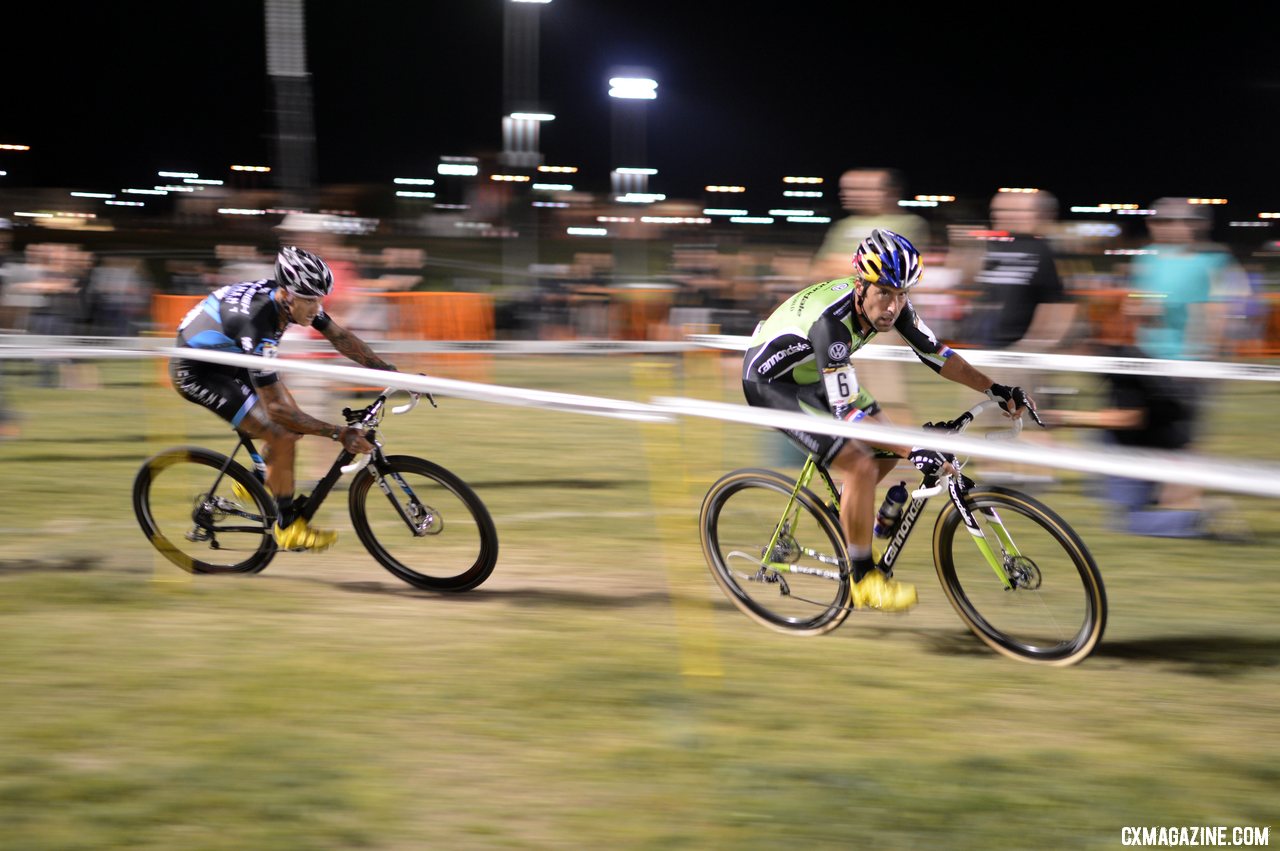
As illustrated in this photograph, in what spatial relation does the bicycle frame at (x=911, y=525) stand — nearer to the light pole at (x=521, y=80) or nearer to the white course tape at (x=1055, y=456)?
the white course tape at (x=1055, y=456)

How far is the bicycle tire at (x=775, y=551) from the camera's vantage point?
5.42 m

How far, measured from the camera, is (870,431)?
13.6 ft

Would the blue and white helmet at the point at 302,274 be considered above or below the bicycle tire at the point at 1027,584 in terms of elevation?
above

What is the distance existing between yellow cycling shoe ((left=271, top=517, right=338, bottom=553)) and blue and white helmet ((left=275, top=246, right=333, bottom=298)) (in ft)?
3.92

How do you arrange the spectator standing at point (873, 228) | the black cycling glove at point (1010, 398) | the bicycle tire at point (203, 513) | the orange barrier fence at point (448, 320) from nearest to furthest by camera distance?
the black cycling glove at point (1010, 398)
the bicycle tire at point (203, 513)
the spectator standing at point (873, 228)
the orange barrier fence at point (448, 320)

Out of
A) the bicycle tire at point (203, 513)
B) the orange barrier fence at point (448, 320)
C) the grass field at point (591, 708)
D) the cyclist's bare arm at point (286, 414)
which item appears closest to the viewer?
the grass field at point (591, 708)

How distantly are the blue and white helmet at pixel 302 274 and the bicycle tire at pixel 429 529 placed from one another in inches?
38.7

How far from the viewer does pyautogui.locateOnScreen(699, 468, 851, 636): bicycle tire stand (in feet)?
17.8

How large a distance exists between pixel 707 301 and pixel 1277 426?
10517 millimetres

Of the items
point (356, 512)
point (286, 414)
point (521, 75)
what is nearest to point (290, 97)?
point (286, 414)

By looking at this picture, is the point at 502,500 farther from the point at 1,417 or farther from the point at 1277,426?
the point at 1277,426

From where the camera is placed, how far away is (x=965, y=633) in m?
5.60

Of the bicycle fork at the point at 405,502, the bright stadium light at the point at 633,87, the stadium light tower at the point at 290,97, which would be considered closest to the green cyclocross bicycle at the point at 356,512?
the bicycle fork at the point at 405,502

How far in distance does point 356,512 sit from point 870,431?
3.07 metres
